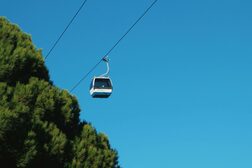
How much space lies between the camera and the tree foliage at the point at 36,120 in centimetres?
1630

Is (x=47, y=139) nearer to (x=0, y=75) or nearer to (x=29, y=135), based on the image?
(x=29, y=135)

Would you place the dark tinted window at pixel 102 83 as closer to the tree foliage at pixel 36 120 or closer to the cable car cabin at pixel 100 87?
the cable car cabin at pixel 100 87

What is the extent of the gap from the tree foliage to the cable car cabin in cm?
98

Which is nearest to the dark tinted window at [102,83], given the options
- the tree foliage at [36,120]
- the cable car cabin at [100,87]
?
the cable car cabin at [100,87]

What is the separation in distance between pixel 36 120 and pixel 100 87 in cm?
231

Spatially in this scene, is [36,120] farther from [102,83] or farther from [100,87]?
[102,83]

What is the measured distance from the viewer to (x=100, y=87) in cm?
1827

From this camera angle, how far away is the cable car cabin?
18.2 metres

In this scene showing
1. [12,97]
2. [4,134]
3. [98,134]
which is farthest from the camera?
[98,134]

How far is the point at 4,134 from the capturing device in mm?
15688

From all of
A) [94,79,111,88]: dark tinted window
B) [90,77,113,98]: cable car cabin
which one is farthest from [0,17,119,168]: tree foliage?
[94,79,111,88]: dark tinted window

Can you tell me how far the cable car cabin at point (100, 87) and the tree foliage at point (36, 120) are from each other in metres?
0.98

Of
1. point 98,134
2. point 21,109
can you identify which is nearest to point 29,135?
point 21,109

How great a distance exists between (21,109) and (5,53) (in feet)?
7.79
